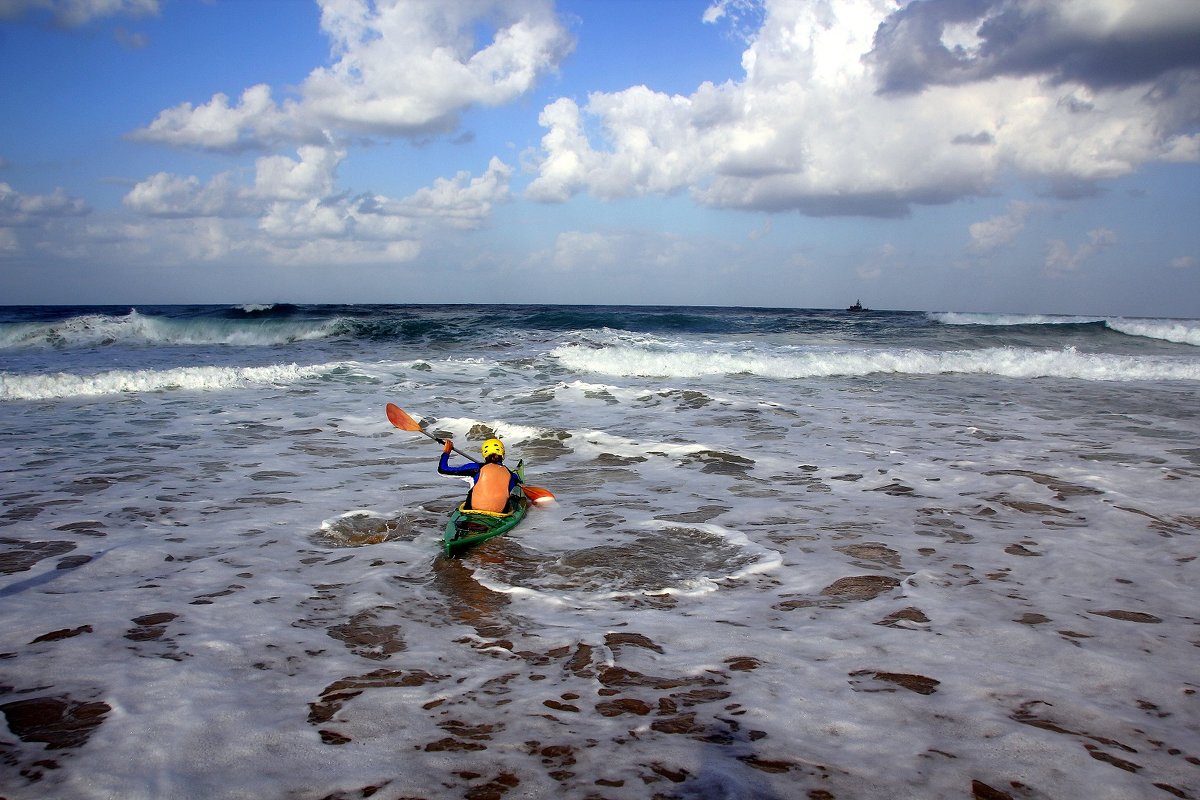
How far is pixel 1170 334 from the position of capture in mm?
31500

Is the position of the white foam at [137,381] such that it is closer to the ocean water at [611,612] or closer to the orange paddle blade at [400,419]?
the ocean water at [611,612]

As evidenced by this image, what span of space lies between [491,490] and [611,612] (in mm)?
2188

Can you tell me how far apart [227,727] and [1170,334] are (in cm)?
4011

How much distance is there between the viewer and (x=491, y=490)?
6051 millimetres

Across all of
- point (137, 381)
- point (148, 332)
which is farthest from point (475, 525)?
point (148, 332)

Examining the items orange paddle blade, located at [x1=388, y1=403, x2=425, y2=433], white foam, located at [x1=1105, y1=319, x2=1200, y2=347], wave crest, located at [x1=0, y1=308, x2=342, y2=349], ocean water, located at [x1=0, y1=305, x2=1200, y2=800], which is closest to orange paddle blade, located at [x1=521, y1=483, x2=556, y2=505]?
ocean water, located at [x1=0, y1=305, x2=1200, y2=800]

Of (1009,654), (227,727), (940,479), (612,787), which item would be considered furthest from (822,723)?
(940,479)

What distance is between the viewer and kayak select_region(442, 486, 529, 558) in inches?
209

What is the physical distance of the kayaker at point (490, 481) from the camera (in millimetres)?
5992

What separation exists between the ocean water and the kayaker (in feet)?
1.26

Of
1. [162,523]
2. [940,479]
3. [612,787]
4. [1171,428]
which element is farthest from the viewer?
[1171,428]

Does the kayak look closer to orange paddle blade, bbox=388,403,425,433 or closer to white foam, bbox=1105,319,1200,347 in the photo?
orange paddle blade, bbox=388,403,425,433

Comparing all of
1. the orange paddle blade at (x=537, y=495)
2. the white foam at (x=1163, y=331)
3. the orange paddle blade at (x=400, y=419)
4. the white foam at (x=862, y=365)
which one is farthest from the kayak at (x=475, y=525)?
the white foam at (x=1163, y=331)

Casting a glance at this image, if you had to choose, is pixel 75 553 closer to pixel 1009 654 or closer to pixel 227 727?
pixel 227 727
